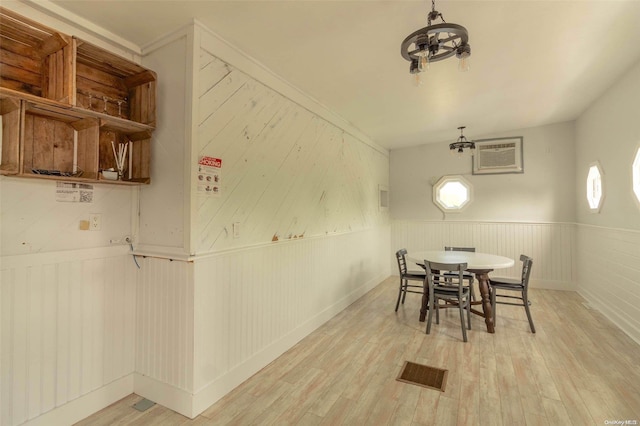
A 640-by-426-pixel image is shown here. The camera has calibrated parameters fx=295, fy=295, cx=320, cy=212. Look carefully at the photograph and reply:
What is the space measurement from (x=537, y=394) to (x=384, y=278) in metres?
3.64

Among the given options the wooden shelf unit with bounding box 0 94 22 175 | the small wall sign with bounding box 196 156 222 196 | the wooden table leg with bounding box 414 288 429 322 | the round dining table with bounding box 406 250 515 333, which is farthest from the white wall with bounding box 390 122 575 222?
the wooden shelf unit with bounding box 0 94 22 175

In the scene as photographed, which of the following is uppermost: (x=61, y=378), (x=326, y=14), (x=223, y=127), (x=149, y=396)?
(x=326, y=14)

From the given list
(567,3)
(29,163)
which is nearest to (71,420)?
(29,163)

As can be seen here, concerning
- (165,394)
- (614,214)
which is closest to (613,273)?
(614,214)

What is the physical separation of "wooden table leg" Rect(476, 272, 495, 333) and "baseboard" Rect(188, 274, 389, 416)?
1698 mm

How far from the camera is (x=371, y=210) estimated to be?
17.0ft

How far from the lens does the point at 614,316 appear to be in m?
3.42

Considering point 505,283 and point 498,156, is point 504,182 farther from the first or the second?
point 505,283

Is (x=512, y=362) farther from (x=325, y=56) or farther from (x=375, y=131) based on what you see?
(x=375, y=131)

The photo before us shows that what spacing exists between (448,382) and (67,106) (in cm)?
315

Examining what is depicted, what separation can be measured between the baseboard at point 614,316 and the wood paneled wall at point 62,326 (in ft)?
15.3

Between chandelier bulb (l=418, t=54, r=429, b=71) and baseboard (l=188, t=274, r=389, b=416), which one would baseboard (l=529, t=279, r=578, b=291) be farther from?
chandelier bulb (l=418, t=54, r=429, b=71)

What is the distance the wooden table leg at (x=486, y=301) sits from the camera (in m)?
3.24

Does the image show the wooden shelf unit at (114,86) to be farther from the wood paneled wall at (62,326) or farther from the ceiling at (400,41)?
the wood paneled wall at (62,326)
